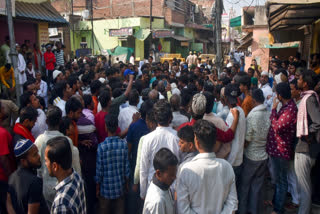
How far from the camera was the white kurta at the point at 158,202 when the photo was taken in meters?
2.20

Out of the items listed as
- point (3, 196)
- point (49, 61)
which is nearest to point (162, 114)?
point (3, 196)

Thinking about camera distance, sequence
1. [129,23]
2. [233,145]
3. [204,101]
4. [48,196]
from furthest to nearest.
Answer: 1. [129,23]
2. [233,145]
3. [204,101]
4. [48,196]

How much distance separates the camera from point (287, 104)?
12.3ft

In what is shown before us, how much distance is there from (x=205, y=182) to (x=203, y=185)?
30mm

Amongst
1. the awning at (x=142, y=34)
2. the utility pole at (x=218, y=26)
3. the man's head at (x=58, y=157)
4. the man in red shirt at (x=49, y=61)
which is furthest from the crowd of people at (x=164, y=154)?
the awning at (x=142, y=34)

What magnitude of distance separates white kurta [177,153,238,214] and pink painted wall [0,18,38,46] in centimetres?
1076

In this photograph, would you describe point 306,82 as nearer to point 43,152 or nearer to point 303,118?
point 303,118

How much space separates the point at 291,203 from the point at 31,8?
1072 cm

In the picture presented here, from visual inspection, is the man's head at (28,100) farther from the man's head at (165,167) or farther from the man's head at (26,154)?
the man's head at (165,167)

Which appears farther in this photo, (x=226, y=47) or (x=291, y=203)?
(x=226, y=47)

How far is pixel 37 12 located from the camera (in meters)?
10.6

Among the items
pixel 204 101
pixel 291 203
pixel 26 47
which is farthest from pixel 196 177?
pixel 26 47

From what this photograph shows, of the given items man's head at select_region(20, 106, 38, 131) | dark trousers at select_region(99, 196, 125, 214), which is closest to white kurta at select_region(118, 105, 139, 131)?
dark trousers at select_region(99, 196, 125, 214)

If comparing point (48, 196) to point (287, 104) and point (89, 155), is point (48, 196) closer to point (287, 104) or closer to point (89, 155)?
point (89, 155)
